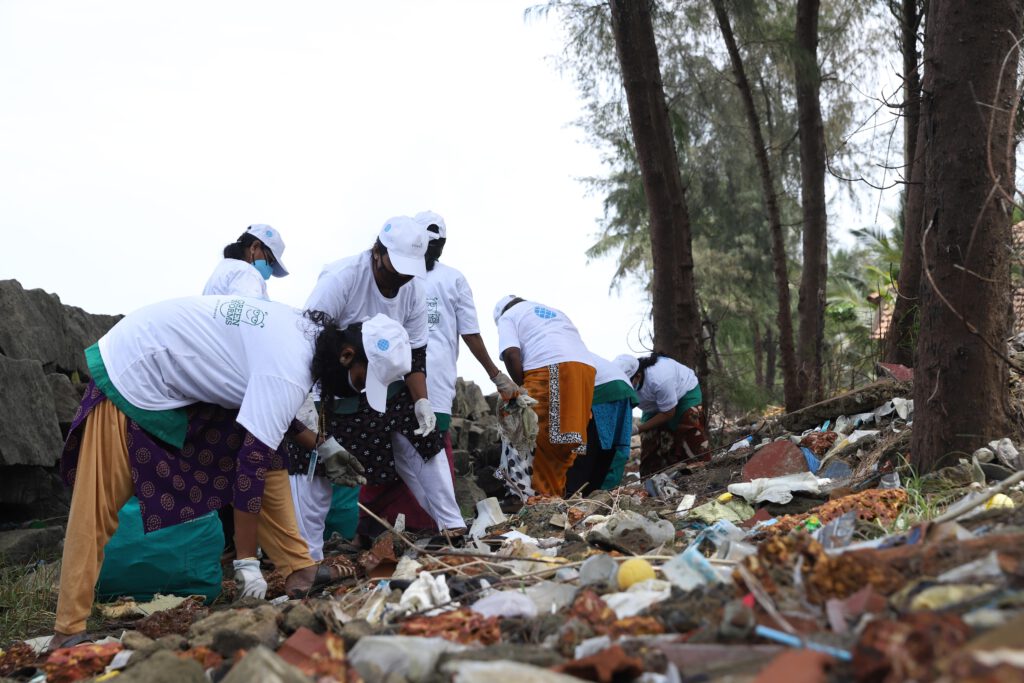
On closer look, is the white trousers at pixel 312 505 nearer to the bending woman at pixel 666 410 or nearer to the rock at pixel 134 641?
the rock at pixel 134 641

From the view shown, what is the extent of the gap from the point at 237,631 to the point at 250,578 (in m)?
1.05

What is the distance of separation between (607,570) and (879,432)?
10.7 feet

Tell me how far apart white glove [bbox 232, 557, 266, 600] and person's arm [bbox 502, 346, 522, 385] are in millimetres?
2807

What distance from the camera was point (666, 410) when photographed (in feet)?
23.8

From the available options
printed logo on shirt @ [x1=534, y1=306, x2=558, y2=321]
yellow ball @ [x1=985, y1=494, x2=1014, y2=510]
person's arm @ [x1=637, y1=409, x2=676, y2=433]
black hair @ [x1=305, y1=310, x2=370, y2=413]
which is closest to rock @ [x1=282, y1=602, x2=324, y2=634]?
black hair @ [x1=305, y1=310, x2=370, y2=413]

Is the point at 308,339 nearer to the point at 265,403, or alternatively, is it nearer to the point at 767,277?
the point at 265,403

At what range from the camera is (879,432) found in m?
5.40

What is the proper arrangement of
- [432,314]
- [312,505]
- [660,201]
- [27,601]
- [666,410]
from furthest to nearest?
[660,201]
[666,410]
[432,314]
[312,505]
[27,601]

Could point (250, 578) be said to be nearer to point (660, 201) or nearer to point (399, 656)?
point (399, 656)

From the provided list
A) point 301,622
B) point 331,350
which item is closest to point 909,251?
point 331,350

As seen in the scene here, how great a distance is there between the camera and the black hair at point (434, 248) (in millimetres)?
5594

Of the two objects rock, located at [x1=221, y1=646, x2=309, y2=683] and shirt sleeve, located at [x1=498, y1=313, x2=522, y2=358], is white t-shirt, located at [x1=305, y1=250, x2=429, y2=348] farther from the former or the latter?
rock, located at [x1=221, y1=646, x2=309, y2=683]

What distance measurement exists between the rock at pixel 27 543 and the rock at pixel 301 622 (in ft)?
8.74

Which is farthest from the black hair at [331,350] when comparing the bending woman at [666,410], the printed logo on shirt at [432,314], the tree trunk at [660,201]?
the tree trunk at [660,201]
